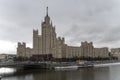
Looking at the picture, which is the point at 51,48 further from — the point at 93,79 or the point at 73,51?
the point at 93,79

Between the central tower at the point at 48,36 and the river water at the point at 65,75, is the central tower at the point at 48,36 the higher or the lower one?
the higher one

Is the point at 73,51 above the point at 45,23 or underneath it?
underneath

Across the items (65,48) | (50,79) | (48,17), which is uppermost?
(48,17)

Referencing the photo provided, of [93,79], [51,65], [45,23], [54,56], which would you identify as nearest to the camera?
[93,79]

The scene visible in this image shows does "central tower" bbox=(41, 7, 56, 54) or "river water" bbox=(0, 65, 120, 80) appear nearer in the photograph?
"river water" bbox=(0, 65, 120, 80)

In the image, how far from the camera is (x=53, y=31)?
196 m

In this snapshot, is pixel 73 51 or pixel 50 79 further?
pixel 73 51

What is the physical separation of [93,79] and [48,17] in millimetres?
149967

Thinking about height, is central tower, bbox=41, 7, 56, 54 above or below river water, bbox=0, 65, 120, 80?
above

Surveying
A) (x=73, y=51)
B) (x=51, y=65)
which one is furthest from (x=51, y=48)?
(x=51, y=65)

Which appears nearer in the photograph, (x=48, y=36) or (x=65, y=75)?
(x=65, y=75)

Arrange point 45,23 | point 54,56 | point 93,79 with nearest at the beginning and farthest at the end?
point 93,79
point 54,56
point 45,23

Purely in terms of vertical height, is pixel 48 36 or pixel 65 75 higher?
pixel 48 36

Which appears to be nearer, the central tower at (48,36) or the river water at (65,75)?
the river water at (65,75)
